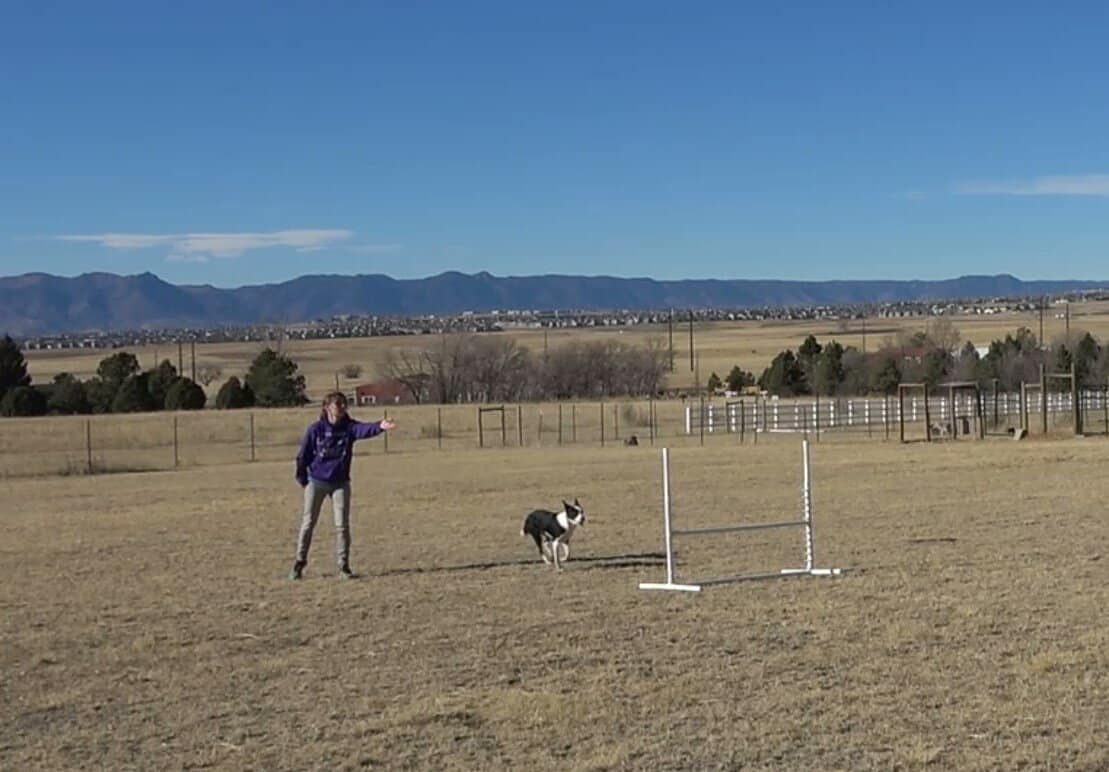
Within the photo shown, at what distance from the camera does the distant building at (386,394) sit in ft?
336

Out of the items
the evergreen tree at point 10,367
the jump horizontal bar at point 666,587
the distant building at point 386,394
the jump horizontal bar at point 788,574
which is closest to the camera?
the jump horizontal bar at point 666,587

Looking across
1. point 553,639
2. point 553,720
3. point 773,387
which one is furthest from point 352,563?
point 773,387

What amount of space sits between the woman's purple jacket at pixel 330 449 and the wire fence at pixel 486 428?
34898 millimetres

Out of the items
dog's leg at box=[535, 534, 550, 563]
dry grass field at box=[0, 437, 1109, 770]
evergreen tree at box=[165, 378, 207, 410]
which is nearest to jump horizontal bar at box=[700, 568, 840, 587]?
dry grass field at box=[0, 437, 1109, 770]

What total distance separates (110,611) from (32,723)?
5.19 metres

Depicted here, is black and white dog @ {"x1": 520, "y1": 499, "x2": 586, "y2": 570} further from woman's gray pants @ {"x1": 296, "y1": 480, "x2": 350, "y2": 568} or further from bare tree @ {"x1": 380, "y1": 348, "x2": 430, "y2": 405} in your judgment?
bare tree @ {"x1": 380, "y1": 348, "x2": 430, "y2": 405}

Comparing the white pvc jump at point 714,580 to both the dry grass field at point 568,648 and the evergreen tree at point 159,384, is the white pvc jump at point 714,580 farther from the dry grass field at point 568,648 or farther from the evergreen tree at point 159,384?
the evergreen tree at point 159,384

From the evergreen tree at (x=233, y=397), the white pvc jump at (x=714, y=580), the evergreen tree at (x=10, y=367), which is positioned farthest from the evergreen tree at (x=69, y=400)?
the white pvc jump at (x=714, y=580)

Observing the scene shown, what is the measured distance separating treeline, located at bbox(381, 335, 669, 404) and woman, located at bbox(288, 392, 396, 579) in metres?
87.7

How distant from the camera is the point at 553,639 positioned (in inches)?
511

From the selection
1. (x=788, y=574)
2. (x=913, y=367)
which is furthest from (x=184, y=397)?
(x=788, y=574)

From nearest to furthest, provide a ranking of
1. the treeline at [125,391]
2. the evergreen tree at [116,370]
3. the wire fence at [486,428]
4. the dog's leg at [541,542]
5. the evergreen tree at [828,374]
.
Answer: the dog's leg at [541,542], the wire fence at [486,428], the treeline at [125,391], the evergreen tree at [116,370], the evergreen tree at [828,374]

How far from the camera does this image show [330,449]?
17.4 m

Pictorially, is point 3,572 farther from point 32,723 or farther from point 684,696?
point 684,696
